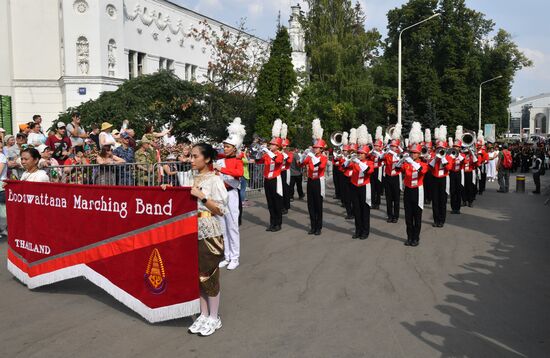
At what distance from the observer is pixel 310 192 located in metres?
12.2

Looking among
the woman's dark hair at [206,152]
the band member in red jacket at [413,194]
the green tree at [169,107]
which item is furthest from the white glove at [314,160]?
the green tree at [169,107]

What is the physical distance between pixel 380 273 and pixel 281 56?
21.6m

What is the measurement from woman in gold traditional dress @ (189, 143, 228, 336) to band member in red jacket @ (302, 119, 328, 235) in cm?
631

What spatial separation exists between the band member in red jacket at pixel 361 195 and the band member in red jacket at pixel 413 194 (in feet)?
2.49

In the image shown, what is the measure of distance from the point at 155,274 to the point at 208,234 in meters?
0.73

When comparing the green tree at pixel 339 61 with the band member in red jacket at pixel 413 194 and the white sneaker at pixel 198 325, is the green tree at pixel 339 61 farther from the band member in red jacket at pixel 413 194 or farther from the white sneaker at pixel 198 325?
the white sneaker at pixel 198 325

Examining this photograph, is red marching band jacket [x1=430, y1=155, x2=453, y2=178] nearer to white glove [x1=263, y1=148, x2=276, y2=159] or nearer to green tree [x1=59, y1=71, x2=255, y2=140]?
white glove [x1=263, y1=148, x2=276, y2=159]

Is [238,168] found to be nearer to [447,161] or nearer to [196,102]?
[447,161]

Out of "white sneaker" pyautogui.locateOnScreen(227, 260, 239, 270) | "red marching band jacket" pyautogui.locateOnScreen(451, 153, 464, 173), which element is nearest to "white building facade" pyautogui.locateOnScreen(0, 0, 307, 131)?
"red marching band jacket" pyautogui.locateOnScreen(451, 153, 464, 173)

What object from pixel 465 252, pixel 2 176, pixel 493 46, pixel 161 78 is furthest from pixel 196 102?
pixel 493 46

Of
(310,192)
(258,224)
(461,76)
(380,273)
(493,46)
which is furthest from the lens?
(493,46)

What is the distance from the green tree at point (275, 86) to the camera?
2745 centimetres

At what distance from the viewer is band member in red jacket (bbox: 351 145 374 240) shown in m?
11.4

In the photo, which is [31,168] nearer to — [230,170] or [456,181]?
[230,170]
